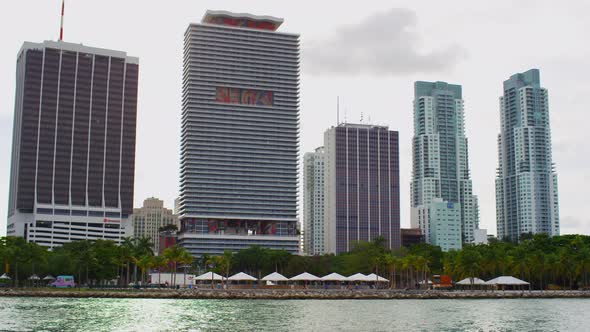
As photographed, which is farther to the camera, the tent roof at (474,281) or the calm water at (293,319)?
the tent roof at (474,281)

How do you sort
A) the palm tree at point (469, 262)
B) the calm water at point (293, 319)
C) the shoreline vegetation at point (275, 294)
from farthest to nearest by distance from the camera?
the palm tree at point (469, 262) < the shoreline vegetation at point (275, 294) < the calm water at point (293, 319)

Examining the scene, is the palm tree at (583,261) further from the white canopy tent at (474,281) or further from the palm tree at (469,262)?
the palm tree at (469,262)

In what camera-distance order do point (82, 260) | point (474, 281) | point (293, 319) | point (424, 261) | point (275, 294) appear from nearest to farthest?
point (293, 319) → point (275, 294) → point (474, 281) → point (82, 260) → point (424, 261)

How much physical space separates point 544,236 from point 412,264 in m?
36.8

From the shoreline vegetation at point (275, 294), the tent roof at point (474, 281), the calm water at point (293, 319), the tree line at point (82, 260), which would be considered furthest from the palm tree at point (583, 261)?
the tree line at point (82, 260)

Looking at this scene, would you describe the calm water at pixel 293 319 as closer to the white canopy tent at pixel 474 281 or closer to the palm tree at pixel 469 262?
the palm tree at pixel 469 262

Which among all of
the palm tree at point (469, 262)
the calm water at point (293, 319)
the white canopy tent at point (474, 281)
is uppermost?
the palm tree at point (469, 262)

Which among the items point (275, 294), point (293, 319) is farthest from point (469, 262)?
point (293, 319)

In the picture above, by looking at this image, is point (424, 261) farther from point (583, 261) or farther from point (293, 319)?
point (293, 319)

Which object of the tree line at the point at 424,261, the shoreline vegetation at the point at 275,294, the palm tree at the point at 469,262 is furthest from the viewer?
→ the tree line at the point at 424,261

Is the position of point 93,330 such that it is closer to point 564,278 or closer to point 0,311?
point 0,311

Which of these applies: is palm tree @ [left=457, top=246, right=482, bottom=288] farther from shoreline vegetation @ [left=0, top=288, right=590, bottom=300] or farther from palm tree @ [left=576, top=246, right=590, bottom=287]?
palm tree @ [left=576, top=246, right=590, bottom=287]

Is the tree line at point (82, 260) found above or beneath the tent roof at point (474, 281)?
above

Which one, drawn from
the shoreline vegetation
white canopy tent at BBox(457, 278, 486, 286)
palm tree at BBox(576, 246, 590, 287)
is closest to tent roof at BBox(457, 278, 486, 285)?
white canopy tent at BBox(457, 278, 486, 286)
